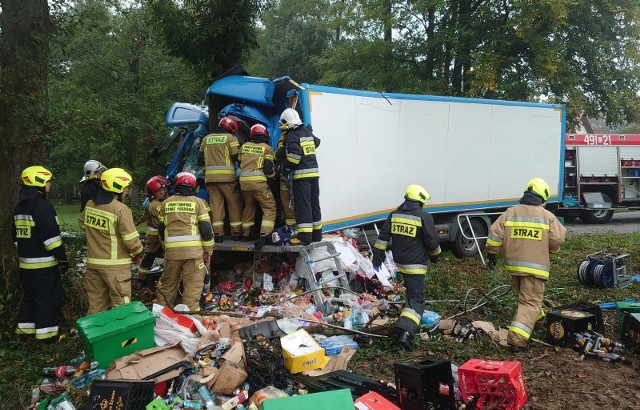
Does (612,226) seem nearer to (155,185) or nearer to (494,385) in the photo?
(155,185)

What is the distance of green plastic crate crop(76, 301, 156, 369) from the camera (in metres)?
4.32

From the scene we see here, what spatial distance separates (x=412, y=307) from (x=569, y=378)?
63.3 inches

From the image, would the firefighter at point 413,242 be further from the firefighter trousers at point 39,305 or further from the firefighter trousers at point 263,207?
the firefighter trousers at point 39,305

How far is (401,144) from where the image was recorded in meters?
8.79

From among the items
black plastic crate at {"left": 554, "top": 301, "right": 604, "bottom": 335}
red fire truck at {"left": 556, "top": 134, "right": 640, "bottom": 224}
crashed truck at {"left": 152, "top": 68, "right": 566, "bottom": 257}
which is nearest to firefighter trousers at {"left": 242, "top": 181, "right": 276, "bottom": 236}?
crashed truck at {"left": 152, "top": 68, "right": 566, "bottom": 257}

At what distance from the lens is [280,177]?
23.0 feet

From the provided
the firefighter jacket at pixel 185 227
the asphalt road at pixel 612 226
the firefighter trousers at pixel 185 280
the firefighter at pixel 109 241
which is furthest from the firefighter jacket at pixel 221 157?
the asphalt road at pixel 612 226

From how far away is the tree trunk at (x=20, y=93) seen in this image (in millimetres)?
5871

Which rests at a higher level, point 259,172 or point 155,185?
point 259,172

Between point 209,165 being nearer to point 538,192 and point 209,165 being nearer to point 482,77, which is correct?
point 538,192

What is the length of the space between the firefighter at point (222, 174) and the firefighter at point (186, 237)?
0.87 metres

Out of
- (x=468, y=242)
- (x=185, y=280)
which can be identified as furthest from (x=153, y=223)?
(x=468, y=242)

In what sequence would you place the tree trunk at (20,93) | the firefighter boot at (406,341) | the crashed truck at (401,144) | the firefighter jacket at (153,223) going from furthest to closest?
the crashed truck at (401,144), the firefighter jacket at (153,223), the tree trunk at (20,93), the firefighter boot at (406,341)

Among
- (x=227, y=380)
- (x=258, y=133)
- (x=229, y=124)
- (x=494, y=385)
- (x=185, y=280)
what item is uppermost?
(x=229, y=124)
